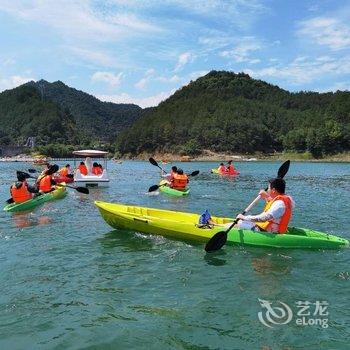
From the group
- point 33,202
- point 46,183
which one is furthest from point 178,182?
point 33,202

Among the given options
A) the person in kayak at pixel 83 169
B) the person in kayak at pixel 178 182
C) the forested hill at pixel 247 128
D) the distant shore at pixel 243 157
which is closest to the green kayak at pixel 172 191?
the person in kayak at pixel 178 182

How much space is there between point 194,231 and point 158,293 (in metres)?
4.05

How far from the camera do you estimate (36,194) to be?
2138 centimetres

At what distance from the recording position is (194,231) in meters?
13.5

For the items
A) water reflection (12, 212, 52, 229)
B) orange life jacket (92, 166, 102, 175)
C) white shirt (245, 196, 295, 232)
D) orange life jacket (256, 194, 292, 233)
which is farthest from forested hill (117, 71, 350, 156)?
white shirt (245, 196, 295, 232)

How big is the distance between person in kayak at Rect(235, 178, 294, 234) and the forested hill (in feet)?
384

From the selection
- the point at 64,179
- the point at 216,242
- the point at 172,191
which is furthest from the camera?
the point at 64,179

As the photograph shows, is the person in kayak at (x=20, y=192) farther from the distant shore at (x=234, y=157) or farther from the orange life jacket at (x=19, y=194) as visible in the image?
the distant shore at (x=234, y=157)

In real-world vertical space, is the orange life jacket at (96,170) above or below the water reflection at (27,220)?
above

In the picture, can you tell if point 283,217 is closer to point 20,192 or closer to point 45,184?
point 20,192

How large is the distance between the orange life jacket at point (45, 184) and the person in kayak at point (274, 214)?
13.3 meters

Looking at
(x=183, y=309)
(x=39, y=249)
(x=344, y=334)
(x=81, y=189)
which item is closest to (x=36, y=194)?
(x=81, y=189)

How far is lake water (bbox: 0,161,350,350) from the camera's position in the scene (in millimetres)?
7609

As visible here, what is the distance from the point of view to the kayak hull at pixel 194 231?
12797 millimetres
